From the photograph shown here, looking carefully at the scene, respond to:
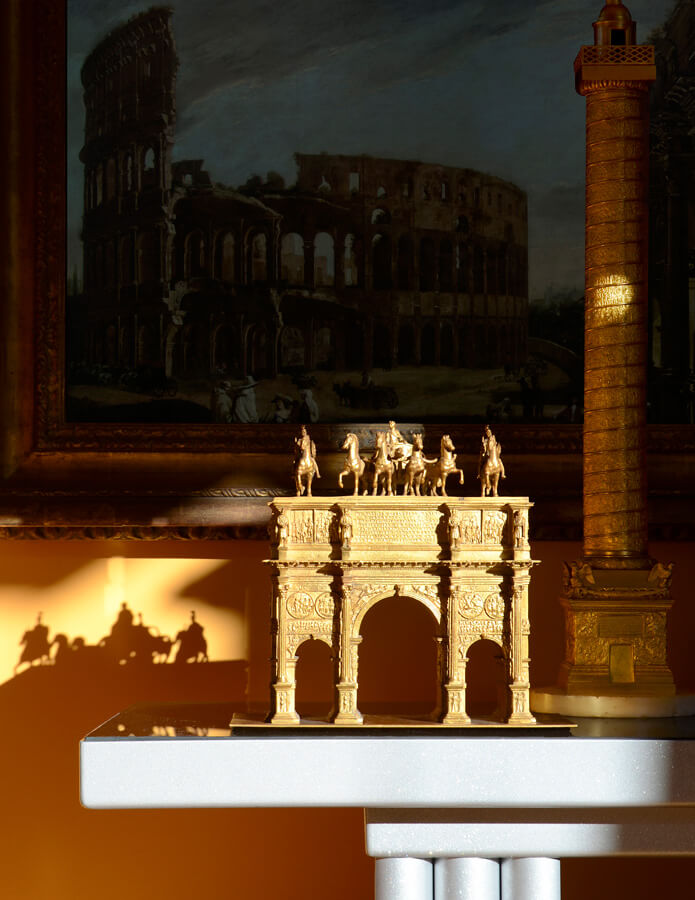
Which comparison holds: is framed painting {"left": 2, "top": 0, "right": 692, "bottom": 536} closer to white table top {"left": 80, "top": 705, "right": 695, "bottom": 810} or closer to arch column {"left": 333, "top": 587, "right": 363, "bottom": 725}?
arch column {"left": 333, "top": 587, "right": 363, "bottom": 725}

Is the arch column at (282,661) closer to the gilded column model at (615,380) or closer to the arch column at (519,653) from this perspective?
the arch column at (519,653)

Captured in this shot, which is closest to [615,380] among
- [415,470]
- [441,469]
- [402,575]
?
[441,469]

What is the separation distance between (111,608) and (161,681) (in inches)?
22.5

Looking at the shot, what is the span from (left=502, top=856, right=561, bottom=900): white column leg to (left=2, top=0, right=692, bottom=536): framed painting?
2.78 metres

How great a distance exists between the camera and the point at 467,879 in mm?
5629

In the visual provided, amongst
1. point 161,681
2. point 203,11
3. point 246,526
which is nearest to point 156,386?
point 246,526

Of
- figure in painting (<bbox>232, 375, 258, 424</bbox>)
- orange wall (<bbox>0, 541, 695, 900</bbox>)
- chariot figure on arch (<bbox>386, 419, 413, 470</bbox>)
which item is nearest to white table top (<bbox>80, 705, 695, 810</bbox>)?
chariot figure on arch (<bbox>386, 419, 413, 470</bbox>)

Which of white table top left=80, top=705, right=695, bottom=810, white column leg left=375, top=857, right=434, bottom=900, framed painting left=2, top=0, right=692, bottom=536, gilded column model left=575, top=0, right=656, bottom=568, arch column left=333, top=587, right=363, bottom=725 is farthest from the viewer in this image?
framed painting left=2, top=0, right=692, bottom=536

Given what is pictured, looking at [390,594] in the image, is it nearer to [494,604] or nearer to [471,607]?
[471,607]

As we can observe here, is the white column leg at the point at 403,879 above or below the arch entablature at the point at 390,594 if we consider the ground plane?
below

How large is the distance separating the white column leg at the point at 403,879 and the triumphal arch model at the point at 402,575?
0.75 m

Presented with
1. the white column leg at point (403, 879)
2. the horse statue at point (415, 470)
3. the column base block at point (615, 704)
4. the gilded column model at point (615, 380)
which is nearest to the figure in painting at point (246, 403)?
the horse statue at point (415, 470)

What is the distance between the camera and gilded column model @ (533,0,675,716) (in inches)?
257

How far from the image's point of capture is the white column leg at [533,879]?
564 centimetres
